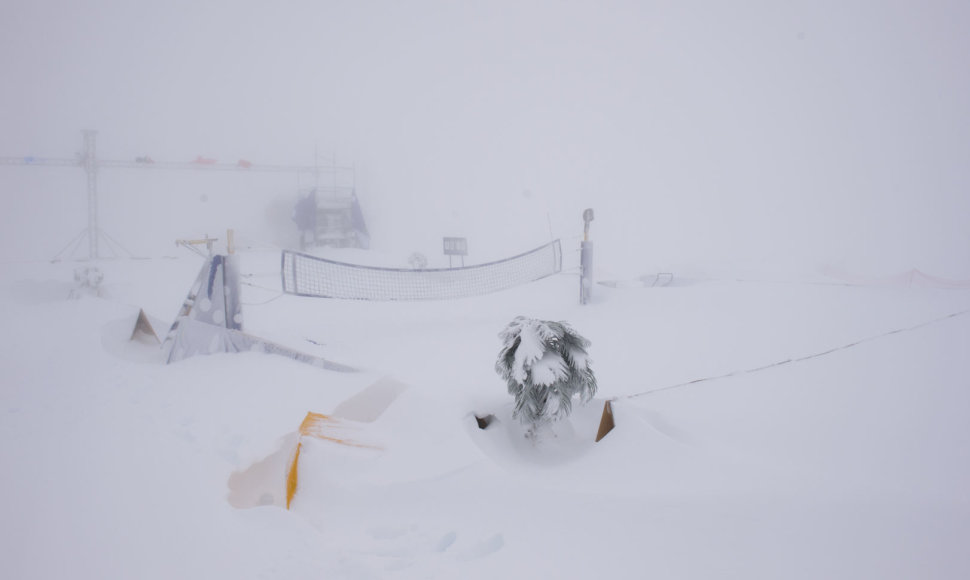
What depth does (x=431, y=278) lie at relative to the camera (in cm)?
811

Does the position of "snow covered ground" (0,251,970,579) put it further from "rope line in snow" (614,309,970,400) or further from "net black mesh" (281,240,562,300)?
"net black mesh" (281,240,562,300)

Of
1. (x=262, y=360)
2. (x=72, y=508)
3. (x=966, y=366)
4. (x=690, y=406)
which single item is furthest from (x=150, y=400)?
(x=966, y=366)

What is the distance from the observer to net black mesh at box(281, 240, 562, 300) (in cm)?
761

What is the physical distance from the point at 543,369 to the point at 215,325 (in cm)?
413

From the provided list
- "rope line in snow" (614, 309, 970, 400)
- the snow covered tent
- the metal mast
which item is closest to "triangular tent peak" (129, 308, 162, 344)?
the snow covered tent

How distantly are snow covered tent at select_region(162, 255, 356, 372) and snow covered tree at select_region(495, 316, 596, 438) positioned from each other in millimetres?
2052

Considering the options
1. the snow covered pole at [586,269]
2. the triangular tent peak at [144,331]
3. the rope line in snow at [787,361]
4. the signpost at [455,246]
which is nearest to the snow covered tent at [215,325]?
the triangular tent peak at [144,331]

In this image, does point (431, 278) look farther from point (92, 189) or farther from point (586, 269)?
point (92, 189)

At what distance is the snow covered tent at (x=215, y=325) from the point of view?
4629 mm

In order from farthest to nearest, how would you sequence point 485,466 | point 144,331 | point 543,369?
point 144,331, point 543,369, point 485,466

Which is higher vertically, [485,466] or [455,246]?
[455,246]

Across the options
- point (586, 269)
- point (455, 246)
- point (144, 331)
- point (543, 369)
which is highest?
point (455, 246)

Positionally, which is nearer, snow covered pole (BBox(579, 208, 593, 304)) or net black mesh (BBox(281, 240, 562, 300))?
net black mesh (BBox(281, 240, 562, 300))

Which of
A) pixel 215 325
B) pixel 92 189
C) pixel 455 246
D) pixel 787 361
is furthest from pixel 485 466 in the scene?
pixel 92 189
